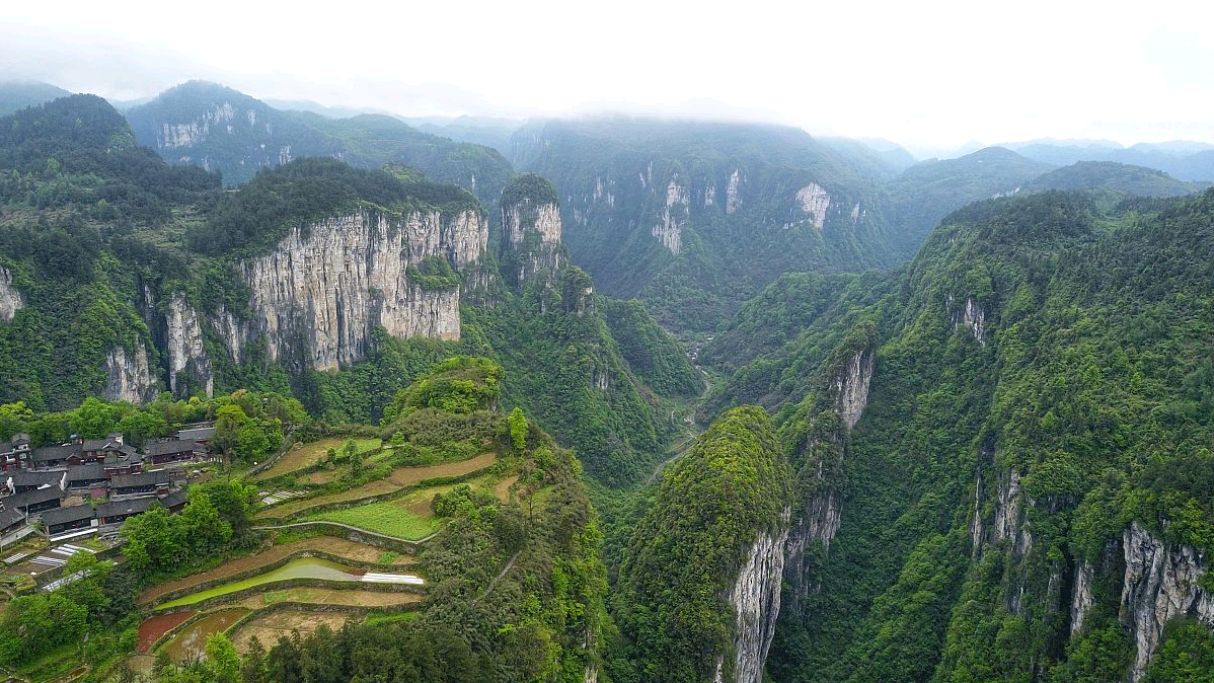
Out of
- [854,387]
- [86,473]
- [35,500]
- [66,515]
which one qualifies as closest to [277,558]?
[66,515]

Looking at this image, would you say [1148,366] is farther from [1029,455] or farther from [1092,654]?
[1092,654]

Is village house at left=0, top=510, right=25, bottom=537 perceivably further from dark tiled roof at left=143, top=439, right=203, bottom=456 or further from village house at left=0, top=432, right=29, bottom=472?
village house at left=0, top=432, right=29, bottom=472

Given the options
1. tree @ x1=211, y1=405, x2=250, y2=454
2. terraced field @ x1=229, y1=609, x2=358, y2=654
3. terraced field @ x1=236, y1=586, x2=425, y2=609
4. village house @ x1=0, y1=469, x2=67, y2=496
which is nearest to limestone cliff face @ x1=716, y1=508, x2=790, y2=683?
Answer: terraced field @ x1=236, y1=586, x2=425, y2=609

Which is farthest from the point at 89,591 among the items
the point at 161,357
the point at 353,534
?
the point at 161,357

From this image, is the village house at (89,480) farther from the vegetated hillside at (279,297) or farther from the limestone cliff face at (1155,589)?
the limestone cliff face at (1155,589)

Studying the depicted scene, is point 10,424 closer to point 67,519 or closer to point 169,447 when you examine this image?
point 169,447

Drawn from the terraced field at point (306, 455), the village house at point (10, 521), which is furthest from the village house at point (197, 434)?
the village house at point (10, 521)
